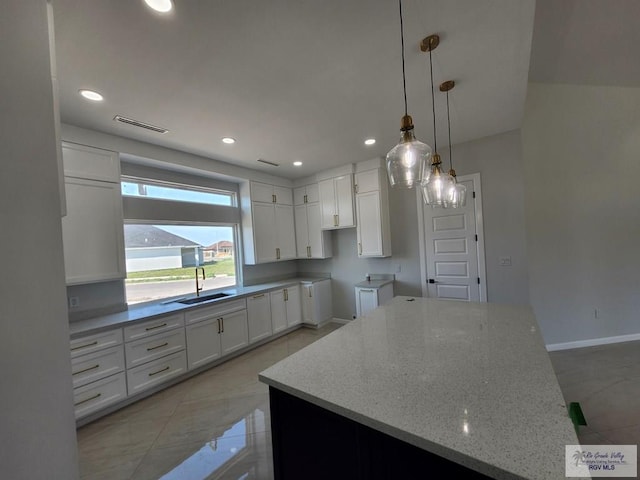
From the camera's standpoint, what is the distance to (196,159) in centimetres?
349

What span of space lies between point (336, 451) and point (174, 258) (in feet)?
10.7

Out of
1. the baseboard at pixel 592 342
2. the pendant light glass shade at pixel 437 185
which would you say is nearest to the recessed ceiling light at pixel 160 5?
the pendant light glass shade at pixel 437 185

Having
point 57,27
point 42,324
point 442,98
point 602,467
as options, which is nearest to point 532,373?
point 602,467

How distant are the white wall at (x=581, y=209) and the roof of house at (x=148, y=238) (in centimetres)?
466

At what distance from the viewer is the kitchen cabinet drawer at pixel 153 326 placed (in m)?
2.58

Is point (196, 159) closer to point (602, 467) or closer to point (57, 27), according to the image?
point (57, 27)

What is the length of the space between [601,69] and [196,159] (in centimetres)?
513

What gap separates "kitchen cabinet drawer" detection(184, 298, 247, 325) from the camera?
3.06 metres

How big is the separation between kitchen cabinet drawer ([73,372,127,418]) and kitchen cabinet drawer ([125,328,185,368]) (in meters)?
0.16

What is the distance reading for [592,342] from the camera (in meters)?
3.43

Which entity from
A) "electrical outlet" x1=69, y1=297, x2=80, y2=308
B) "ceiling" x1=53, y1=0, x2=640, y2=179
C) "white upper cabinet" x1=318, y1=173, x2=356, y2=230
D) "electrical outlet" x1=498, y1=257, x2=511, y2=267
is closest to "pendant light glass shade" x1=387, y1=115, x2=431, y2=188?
"ceiling" x1=53, y1=0, x2=640, y2=179

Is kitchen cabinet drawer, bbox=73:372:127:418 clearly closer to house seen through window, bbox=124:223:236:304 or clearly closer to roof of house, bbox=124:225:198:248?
house seen through window, bbox=124:223:236:304

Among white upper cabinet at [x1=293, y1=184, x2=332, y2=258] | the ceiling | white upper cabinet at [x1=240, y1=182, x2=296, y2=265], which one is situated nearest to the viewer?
the ceiling

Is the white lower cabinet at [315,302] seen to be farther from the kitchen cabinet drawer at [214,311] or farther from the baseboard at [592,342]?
the baseboard at [592,342]
